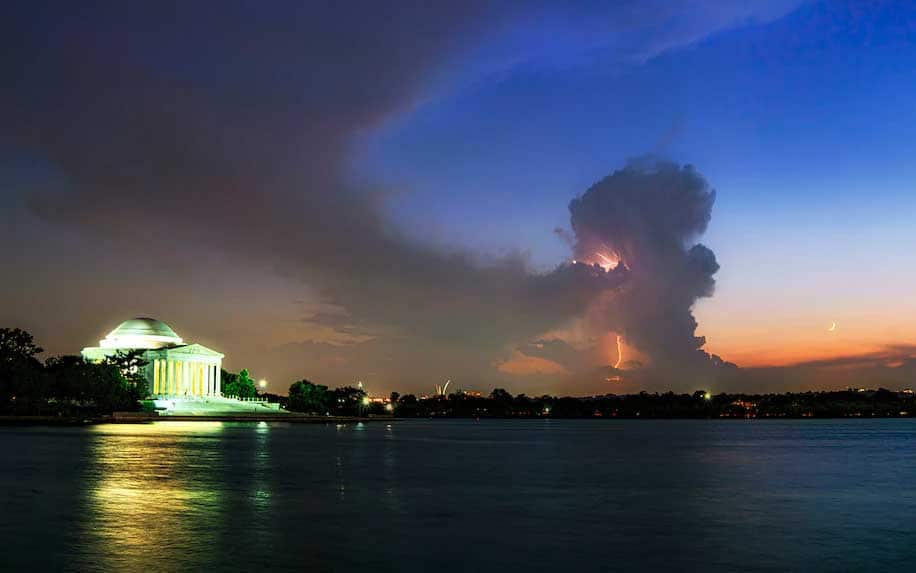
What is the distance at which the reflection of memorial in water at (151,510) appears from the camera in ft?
90.4

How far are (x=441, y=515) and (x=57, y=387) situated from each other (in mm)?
155488

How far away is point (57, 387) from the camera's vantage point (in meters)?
175

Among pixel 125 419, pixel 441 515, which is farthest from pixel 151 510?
pixel 125 419

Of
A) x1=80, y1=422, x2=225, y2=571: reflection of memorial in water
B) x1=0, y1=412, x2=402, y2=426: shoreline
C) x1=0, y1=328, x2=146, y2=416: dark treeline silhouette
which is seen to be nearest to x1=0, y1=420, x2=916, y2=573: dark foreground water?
x1=80, y1=422, x2=225, y2=571: reflection of memorial in water

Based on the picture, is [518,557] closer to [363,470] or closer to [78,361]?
[363,470]

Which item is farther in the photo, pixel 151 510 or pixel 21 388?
pixel 21 388

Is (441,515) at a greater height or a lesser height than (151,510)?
lesser

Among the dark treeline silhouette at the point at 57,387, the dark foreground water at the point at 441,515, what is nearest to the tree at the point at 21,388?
the dark treeline silhouette at the point at 57,387

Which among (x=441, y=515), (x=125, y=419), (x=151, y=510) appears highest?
(x=125, y=419)

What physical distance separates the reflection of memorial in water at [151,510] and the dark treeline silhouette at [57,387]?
108 meters

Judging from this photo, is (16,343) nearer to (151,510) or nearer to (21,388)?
(21,388)

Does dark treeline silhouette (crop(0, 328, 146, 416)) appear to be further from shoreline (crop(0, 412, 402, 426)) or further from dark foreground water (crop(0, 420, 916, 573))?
dark foreground water (crop(0, 420, 916, 573))

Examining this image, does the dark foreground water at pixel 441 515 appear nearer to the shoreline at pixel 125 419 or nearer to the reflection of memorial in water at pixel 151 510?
the reflection of memorial in water at pixel 151 510

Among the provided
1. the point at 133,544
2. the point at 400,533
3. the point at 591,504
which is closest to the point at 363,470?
the point at 591,504
